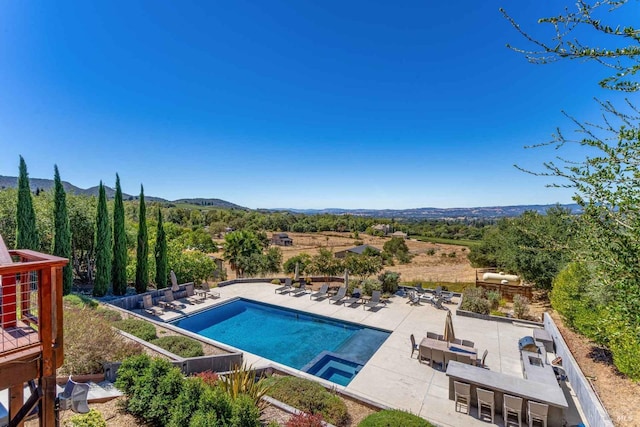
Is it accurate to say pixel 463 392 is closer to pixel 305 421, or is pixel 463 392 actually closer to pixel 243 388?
pixel 305 421

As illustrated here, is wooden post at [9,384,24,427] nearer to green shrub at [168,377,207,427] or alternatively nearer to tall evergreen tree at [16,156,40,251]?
green shrub at [168,377,207,427]

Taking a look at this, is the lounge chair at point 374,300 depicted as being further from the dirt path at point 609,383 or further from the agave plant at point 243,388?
the agave plant at point 243,388

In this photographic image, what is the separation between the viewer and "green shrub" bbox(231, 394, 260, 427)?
4.55 metres

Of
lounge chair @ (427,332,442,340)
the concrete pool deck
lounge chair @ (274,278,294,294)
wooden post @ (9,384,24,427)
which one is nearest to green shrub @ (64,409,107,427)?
wooden post @ (9,384,24,427)

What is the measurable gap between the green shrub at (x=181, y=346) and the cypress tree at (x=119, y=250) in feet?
29.2

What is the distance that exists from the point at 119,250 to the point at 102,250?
0.83 m

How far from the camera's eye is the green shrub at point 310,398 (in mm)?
5945

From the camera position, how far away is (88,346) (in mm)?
6750

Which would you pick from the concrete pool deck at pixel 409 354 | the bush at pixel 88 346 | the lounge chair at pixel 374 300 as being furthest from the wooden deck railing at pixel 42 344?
the lounge chair at pixel 374 300

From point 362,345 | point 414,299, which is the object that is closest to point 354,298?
point 414,299

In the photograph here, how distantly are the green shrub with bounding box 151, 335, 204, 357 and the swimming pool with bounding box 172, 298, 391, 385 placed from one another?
2599 mm

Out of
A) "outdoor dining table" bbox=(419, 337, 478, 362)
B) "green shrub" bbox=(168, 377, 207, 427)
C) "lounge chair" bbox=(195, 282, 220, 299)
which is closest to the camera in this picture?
"green shrub" bbox=(168, 377, 207, 427)

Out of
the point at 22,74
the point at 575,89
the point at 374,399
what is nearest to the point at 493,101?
the point at 575,89

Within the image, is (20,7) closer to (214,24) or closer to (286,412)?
(214,24)
